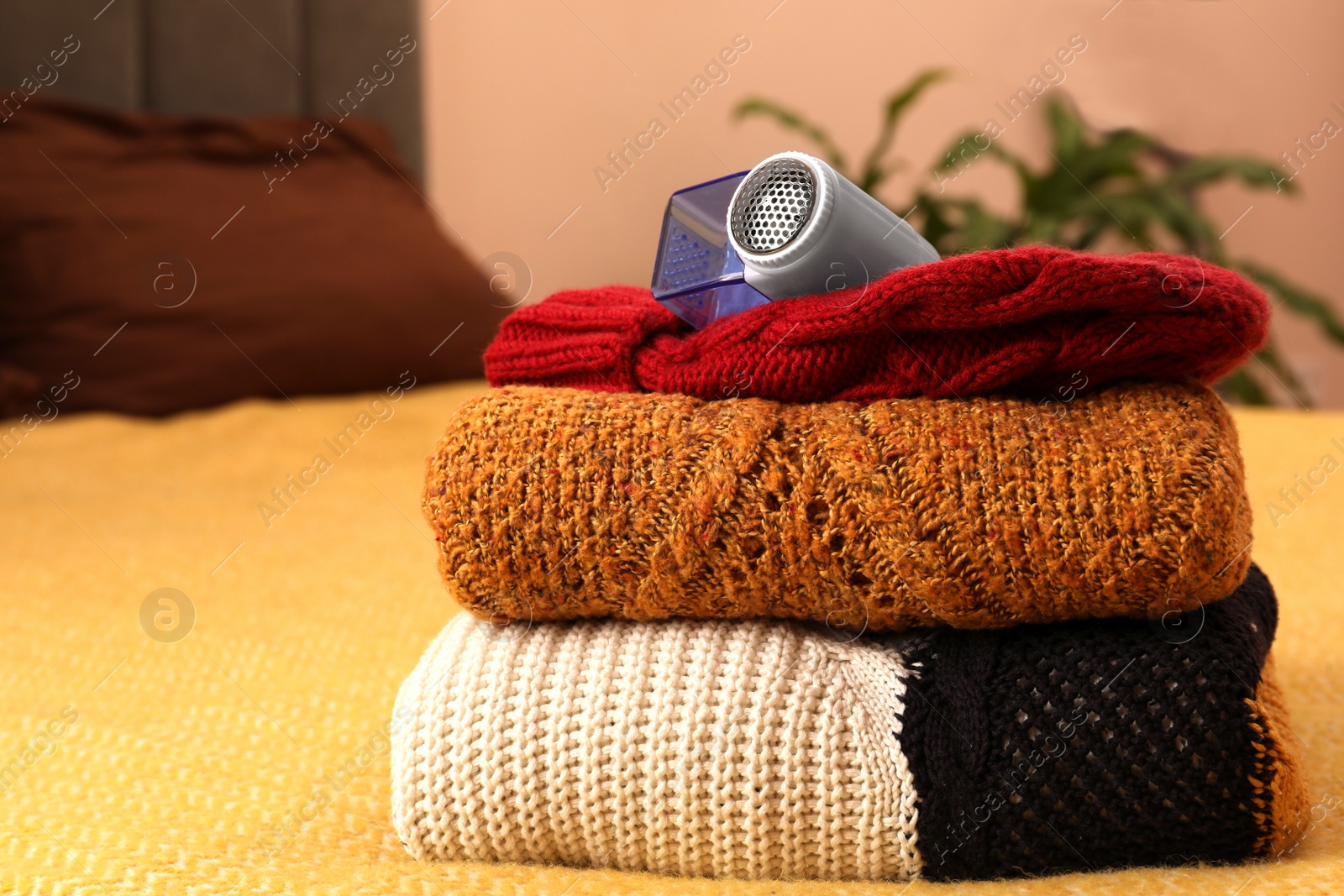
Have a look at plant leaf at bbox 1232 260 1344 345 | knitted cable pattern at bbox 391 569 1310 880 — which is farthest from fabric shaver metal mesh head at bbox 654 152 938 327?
plant leaf at bbox 1232 260 1344 345

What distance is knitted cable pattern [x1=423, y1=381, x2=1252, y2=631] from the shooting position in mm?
490

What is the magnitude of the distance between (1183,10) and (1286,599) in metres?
2.23

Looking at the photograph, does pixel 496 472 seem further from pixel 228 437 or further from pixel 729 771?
pixel 228 437

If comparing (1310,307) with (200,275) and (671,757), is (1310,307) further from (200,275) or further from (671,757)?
(671,757)

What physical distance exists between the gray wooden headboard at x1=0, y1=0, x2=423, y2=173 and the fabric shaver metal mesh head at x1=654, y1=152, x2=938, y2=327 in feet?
5.43

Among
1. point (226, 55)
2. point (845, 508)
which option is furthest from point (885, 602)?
point (226, 55)

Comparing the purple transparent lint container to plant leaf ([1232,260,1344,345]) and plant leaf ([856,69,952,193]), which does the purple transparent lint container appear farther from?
plant leaf ([1232,260,1344,345])

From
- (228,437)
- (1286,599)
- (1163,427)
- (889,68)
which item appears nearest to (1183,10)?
(889,68)

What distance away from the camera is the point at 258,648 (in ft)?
2.88

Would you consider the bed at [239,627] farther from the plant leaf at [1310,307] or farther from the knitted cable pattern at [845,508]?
the plant leaf at [1310,307]

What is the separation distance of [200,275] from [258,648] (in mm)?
889

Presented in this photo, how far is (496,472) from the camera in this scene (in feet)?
1.79

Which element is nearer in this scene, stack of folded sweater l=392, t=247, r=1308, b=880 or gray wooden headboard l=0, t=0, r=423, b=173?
stack of folded sweater l=392, t=247, r=1308, b=880

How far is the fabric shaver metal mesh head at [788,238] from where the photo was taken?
56 cm
